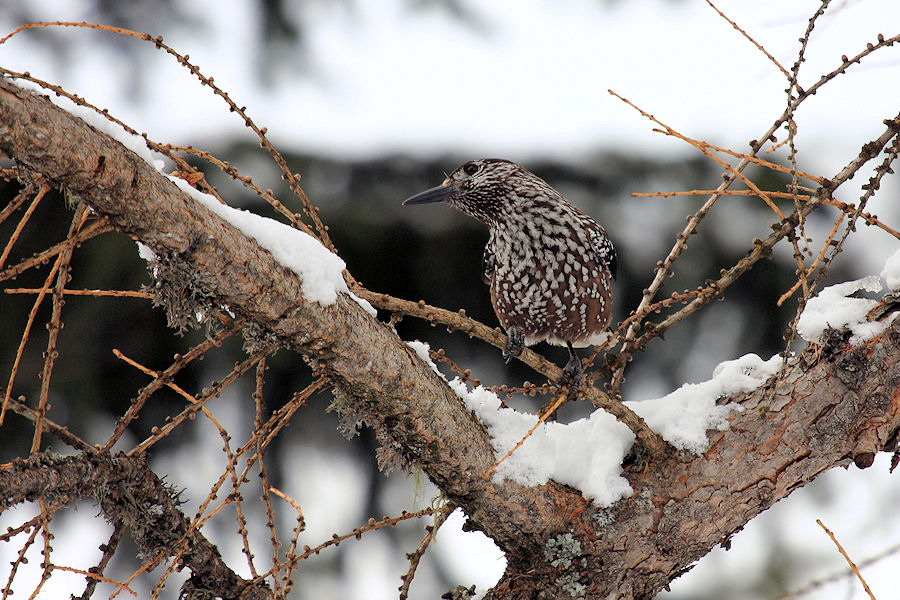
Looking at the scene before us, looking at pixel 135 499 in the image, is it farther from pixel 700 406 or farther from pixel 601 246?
pixel 601 246

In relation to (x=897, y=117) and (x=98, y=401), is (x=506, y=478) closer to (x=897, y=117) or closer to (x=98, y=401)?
(x=897, y=117)

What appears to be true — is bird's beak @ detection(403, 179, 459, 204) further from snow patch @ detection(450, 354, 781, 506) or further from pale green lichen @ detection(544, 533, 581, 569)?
pale green lichen @ detection(544, 533, 581, 569)

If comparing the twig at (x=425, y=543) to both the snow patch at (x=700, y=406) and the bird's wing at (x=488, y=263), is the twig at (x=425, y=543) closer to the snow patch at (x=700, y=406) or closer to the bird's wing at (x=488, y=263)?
the snow patch at (x=700, y=406)

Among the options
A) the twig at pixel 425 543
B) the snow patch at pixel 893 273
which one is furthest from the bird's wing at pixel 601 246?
the twig at pixel 425 543

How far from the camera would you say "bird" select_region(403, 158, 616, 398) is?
310 cm

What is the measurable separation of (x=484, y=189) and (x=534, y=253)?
1.18 ft

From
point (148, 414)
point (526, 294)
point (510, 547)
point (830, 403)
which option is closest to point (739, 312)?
point (526, 294)

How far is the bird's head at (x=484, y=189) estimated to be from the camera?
→ 3.20m

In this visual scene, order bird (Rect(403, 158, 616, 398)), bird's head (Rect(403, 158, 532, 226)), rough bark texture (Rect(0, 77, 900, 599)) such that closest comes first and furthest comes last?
rough bark texture (Rect(0, 77, 900, 599)) → bird (Rect(403, 158, 616, 398)) → bird's head (Rect(403, 158, 532, 226))

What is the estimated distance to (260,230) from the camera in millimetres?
1644

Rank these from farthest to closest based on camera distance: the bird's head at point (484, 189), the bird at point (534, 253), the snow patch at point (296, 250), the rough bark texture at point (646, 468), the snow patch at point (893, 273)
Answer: the bird's head at point (484, 189) → the bird at point (534, 253) → the snow patch at point (893, 273) → the rough bark texture at point (646, 468) → the snow patch at point (296, 250)

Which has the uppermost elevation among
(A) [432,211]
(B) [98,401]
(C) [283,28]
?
(C) [283,28]

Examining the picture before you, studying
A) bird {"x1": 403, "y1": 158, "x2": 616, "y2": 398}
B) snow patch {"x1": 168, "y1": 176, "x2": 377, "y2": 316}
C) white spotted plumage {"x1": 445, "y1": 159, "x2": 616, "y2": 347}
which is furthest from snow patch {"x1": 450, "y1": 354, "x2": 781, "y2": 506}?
white spotted plumage {"x1": 445, "y1": 159, "x2": 616, "y2": 347}

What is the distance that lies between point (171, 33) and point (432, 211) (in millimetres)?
1579
